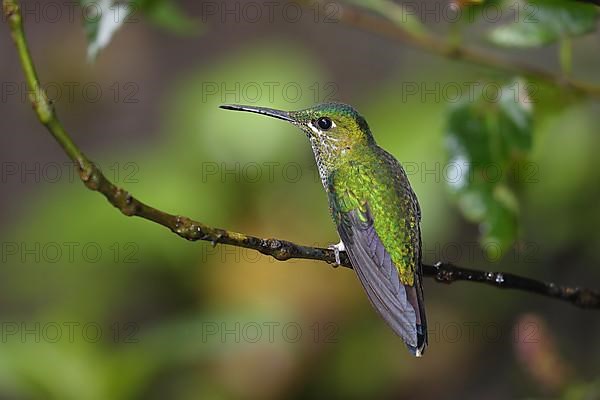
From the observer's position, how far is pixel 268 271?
6254mm

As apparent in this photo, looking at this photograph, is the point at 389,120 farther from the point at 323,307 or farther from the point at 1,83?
the point at 1,83

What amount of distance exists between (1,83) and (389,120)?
5.46m

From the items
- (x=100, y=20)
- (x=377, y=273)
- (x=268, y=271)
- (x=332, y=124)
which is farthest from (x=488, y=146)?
(x=268, y=271)

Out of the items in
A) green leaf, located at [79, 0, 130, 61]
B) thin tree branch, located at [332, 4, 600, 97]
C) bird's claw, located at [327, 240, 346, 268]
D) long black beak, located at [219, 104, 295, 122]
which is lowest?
bird's claw, located at [327, 240, 346, 268]

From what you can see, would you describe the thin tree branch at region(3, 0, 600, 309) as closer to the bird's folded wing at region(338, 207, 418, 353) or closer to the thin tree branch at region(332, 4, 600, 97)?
the bird's folded wing at region(338, 207, 418, 353)

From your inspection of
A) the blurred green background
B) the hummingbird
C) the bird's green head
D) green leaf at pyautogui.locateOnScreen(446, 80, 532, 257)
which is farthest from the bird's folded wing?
the blurred green background

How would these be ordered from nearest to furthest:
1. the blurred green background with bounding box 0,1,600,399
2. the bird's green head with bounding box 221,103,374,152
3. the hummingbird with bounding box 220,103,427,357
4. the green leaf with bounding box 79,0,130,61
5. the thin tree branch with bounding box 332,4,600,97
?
the hummingbird with bounding box 220,103,427,357
the green leaf with bounding box 79,0,130,61
the bird's green head with bounding box 221,103,374,152
the thin tree branch with bounding box 332,4,600,97
the blurred green background with bounding box 0,1,600,399

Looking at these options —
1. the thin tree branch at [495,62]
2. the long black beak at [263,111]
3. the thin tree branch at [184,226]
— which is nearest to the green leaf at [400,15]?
the thin tree branch at [495,62]

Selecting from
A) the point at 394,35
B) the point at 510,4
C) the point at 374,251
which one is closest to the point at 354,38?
the point at 394,35

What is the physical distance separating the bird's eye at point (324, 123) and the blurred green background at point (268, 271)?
1576 mm

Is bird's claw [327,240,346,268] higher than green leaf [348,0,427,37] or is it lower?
lower

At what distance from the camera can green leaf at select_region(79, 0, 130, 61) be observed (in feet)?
9.82

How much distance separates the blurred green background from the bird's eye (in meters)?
1.58

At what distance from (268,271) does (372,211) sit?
133 inches
